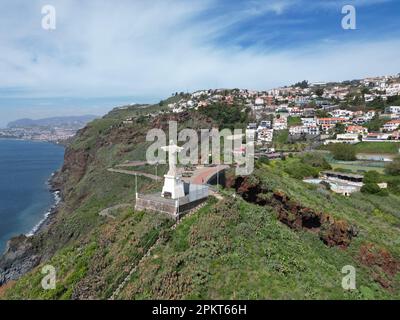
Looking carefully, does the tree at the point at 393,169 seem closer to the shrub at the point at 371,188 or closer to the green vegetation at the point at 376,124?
the shrub at the point at 371,188

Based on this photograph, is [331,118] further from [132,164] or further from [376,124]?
[132,164]

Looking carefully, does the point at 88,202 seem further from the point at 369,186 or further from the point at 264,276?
the point at 264,276

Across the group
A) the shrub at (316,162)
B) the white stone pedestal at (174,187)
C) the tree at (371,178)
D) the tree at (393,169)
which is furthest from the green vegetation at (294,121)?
the white stone pedestal at (174,187)

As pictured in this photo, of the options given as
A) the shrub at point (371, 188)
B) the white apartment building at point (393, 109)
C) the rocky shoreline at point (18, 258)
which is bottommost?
the rocky shoreline at point (18, 258)

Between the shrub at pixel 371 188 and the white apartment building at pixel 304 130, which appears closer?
the shrub at pixel 371 188

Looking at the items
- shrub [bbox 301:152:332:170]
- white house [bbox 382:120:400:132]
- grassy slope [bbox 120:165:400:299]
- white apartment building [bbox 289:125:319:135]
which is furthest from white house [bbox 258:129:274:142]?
grassy slope [bbox 120:165:400:299]

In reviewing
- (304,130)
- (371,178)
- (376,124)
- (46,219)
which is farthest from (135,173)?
(376,124)

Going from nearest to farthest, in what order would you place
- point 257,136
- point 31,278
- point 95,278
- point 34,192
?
point 95,278, point 31,278, point 34,192, point 257,136

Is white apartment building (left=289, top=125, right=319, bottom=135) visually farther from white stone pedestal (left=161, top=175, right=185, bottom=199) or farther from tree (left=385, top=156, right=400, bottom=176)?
white stone pedestal (left=161, top=175, right=185, bottom=199)
